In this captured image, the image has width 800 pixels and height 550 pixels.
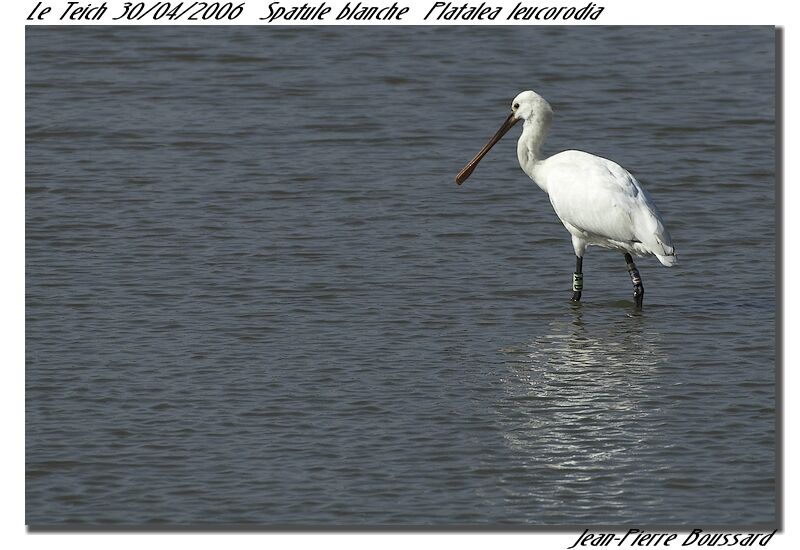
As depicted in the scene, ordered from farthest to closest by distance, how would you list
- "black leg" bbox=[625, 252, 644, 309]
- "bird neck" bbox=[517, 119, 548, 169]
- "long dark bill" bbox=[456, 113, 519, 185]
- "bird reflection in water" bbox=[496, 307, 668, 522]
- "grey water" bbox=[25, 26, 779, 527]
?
"long dark bill" bbox=[456, 113, 519, 185]
"bird neck" bbox=[517, 119, 548, 169]
"black leg" bbox=[625, 252, 644, 309]
"grey water" bbox=[25, 26, 779, 527]
"bird reflection in water" bbox=[496, 307, 668, 522]

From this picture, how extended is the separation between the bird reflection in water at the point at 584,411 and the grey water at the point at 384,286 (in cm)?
3

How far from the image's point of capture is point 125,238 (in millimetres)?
14570

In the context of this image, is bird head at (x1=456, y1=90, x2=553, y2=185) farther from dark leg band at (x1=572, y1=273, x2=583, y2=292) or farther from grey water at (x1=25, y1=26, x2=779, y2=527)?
dark leg band at (x1=572, y1=273, x2=583, y2=292)

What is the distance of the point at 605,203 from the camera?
13.0m

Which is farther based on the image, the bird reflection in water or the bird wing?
the bird wing

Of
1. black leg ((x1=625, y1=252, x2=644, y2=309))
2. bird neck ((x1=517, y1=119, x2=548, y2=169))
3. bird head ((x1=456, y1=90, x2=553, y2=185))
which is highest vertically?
bird head ((x1=456, y1=90, x2=553, y2=185))

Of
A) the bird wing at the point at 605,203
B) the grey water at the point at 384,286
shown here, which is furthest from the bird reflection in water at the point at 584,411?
the bird wing at the point at 605,203

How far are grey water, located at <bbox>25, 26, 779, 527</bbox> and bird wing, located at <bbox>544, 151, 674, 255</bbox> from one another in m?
0.60

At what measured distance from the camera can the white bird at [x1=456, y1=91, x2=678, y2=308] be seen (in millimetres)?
12828

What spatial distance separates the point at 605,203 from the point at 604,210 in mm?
57

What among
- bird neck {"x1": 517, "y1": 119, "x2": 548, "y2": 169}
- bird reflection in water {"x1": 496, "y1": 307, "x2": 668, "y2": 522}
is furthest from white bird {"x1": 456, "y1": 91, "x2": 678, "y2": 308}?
bird reflection in water {"x1": 496, "y1": 307, "x2": 668, "y2": 522}

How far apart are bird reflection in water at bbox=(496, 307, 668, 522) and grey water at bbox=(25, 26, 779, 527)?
0.03 m

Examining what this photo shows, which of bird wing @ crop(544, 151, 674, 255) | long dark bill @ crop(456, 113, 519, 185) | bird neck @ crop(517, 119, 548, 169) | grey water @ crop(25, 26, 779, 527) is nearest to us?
grey water @ crop(25, 26, 779, 527)

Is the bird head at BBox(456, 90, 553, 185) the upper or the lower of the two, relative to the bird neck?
upper
